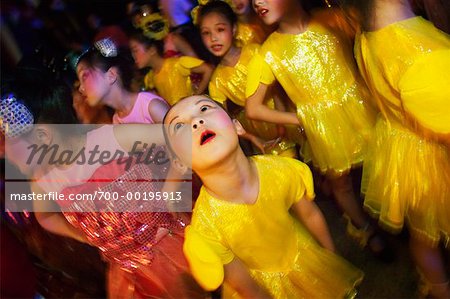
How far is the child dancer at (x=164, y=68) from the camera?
4.11 feet

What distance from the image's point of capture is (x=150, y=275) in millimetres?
1057

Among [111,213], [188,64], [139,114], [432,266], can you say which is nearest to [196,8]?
[188,64]

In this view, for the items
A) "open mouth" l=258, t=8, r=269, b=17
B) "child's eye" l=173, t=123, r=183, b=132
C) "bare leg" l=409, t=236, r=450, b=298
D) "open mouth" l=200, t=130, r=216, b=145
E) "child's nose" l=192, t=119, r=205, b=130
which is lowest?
"bare leg" l=409, t=236, r=450, b=298

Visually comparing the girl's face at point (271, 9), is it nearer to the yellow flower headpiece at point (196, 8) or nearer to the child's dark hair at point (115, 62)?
the yellow flower headpiece at point (196, 8)

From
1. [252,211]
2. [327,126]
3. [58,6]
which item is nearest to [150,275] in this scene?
[252,211]

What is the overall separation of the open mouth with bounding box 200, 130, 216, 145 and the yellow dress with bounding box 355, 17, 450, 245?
34 cm

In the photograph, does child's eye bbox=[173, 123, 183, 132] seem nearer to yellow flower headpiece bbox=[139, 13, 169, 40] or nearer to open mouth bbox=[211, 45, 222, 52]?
open mouth bbox=[211, 45, 222, 52]

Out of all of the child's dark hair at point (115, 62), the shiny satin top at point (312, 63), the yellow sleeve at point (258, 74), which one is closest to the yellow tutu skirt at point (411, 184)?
the shiny satin top at point (312, 63)

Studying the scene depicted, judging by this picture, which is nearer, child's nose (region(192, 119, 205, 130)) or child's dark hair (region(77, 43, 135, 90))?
child's nose (region(192, 119, 205, 130))

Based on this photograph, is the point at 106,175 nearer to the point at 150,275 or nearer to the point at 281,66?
the point at 150,275

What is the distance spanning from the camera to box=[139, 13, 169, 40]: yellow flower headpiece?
1.44 meters

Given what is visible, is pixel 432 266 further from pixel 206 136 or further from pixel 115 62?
pixel 115 62

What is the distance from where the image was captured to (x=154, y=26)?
1445 mm
